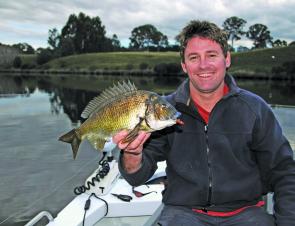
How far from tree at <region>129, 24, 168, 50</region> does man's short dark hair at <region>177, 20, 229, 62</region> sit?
133302 millimetres

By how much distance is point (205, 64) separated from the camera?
3514mm

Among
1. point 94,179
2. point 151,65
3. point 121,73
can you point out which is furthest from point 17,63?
point 94,179

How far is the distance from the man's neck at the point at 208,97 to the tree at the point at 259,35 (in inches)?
4868

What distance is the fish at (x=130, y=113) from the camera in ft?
9.98

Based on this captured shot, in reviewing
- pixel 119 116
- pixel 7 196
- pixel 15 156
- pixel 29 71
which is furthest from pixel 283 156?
pixel 29 71

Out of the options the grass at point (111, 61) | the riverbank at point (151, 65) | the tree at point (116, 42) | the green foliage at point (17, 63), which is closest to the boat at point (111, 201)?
the riverbank at point (151, 65)

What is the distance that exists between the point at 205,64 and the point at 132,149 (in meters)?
1.08

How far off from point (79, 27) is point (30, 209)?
387ft

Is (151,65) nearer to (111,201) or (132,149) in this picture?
(111,201)

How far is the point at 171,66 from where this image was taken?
74.7 m

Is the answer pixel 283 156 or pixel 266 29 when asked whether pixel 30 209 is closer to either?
Answer: pixel 283 156

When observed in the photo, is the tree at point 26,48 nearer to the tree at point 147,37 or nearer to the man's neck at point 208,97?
the tree at point 147,37

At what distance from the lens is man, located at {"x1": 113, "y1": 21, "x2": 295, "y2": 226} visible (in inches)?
133

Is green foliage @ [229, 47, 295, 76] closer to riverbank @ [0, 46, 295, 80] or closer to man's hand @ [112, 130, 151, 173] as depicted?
riverbank @ [0, 46, 295, 80]
